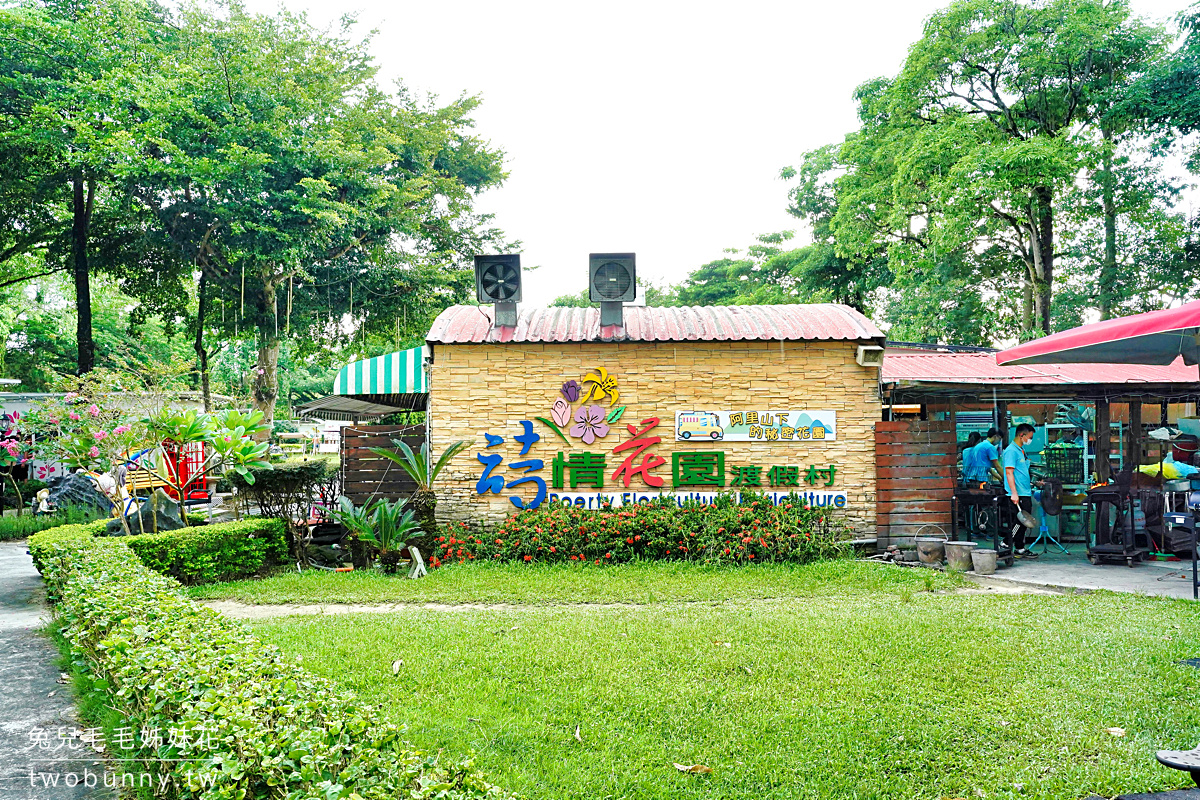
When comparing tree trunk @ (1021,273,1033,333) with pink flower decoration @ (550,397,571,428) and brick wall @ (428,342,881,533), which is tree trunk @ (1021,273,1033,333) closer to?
brick wall @ (428,342,881,533)

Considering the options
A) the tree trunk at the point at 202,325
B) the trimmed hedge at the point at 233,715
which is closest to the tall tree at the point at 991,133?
the trimmed hedge at the point at 233,715

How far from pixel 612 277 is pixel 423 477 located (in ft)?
12.3

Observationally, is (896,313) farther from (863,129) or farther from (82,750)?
(82,750)

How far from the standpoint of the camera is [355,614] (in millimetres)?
6785

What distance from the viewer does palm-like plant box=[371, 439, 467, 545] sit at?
9320mm

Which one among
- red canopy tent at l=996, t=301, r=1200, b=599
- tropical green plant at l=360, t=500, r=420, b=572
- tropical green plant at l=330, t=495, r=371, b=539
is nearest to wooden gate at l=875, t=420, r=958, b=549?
red canopy tent at l=996, t=301, r=1200, b=599

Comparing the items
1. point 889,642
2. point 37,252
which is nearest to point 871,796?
point 889,642

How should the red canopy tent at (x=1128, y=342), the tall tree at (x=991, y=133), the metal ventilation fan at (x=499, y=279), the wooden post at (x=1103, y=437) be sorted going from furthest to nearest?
the tall tree at (x=991, y=133)
the wooden post at (x=1103, y=437)
the metal ventilation fan at (x=499, y=279)
the red canopy tent at (x=1128, y=342)

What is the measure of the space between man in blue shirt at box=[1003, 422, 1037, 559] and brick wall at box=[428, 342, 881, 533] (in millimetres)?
1629

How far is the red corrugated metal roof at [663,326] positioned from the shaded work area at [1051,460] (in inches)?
46.8

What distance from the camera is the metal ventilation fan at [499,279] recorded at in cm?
1037

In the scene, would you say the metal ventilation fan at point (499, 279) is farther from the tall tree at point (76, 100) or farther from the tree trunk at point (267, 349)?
the tree trunk at point (267, 349)

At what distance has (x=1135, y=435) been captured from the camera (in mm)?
12445

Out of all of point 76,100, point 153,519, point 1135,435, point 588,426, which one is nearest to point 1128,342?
point 588,426
